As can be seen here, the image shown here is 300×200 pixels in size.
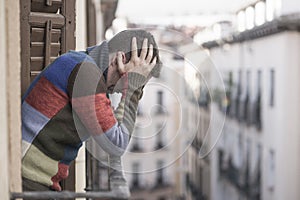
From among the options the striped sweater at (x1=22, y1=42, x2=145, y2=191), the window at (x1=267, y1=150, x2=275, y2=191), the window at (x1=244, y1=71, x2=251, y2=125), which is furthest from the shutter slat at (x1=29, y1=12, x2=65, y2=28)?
the window at (x1=244, y1=71, x2=251, y2=125)

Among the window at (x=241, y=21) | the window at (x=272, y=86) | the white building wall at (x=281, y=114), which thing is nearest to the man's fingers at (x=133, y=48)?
the white building wall at (x=281, y=114)

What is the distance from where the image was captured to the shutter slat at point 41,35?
1303mm

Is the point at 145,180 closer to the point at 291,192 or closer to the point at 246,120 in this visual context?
the point at 246,120

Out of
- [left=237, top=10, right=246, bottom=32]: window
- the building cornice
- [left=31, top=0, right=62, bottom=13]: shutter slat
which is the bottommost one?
[left=31, top=0, right=62, bottom=13]: shutter slat

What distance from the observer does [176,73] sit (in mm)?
1375

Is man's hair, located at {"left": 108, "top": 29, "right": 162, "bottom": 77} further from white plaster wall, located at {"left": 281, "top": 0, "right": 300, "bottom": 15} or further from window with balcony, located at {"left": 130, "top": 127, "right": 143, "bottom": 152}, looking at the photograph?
white plaster wall, located at {"left": 281, "top": 0, "right": 300, "bottom": 15}

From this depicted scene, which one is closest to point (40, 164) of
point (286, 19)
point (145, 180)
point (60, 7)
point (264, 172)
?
point (60, 7)

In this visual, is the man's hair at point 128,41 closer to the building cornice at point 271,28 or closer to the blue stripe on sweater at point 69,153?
the blue stripe on sweater at point 69,153

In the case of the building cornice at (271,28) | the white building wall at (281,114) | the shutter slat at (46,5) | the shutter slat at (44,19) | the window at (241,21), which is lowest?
the white building wall at (281,114)

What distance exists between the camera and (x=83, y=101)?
1.10 meters

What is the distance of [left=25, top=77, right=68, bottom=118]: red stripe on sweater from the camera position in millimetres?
1126

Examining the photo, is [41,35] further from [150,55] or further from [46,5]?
[150,55]

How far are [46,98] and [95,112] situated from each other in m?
0.10

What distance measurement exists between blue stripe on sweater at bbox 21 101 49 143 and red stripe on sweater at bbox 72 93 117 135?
0.07 meters
